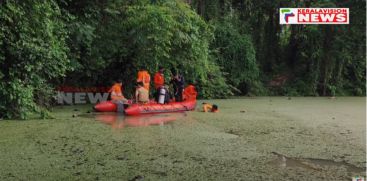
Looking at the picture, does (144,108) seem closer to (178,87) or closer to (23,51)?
(178,87)

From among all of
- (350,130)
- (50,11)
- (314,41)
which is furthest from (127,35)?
(314,41)

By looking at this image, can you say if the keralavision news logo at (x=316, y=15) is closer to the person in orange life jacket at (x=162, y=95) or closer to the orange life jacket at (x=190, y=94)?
the orange life jacket at (x=190, y=94)

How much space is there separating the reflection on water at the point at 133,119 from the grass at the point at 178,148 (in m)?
0.10

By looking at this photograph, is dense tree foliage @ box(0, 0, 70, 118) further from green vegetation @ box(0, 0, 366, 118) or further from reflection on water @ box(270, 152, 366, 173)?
reflection on water @ box(270, 152, 366, 173)

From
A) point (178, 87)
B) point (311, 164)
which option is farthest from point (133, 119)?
point (311, 164)

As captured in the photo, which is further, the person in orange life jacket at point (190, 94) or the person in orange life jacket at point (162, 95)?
the person in orange life jacket at point (190, 94)

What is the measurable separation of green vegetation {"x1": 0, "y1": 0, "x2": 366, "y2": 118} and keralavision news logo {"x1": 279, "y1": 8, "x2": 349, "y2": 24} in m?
0.24

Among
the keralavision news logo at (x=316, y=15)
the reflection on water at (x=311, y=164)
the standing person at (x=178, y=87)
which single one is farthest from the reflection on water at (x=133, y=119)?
the keralavision news logo at (x=316, y=15)

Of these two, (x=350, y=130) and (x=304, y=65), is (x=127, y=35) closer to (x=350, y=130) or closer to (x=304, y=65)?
(x=350, y=130)

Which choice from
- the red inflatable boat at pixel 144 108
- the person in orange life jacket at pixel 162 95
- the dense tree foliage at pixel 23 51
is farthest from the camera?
the person in orange life jacket at pixel 162 95

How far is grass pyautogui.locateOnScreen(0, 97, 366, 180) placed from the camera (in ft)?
11.4

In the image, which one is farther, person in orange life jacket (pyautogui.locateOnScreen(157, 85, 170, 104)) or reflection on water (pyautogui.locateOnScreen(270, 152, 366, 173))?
person in orange life jacket (pyautogui.locateOnScreen(157, 85, 170, 104))

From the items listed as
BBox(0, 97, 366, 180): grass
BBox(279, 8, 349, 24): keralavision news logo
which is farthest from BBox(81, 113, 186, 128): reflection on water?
BBox(279, 8, 349, 24): keralavision news logo

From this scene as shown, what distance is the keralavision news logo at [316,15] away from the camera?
1401cm
